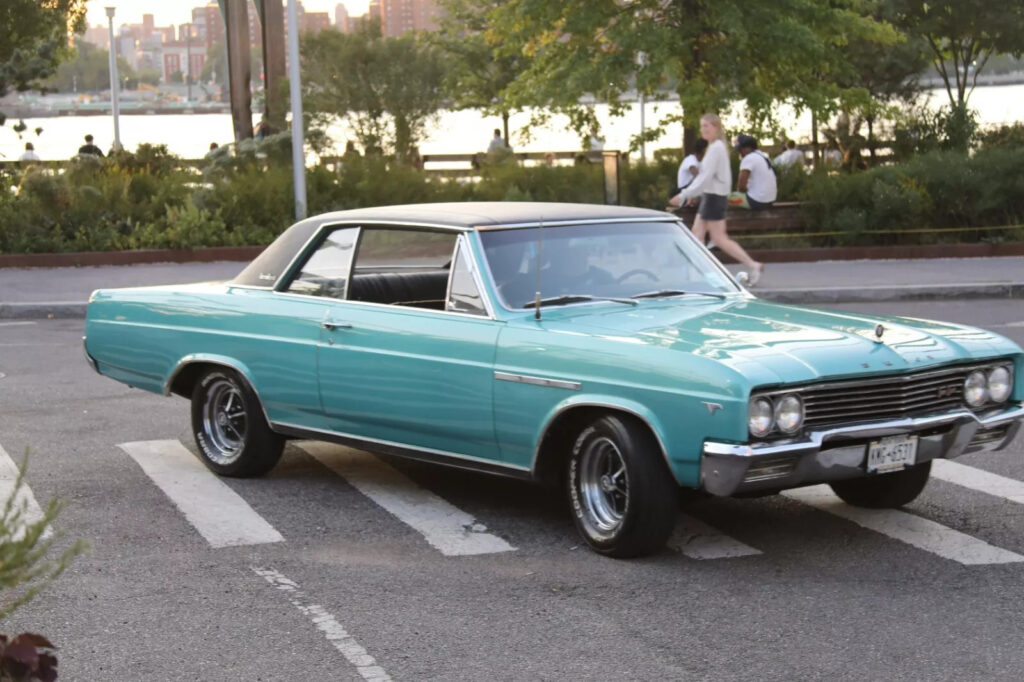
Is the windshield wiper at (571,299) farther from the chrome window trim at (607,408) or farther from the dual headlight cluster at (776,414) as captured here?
the dual headlight cluster at (776,414)

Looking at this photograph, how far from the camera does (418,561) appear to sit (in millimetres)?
7062

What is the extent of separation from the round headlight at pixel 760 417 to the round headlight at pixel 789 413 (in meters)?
0.06

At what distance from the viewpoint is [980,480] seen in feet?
28.6

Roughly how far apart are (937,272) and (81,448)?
519 inches

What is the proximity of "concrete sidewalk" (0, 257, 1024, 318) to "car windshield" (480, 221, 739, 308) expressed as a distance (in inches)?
401

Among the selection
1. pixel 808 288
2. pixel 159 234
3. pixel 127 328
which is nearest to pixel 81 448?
pixel 127 328

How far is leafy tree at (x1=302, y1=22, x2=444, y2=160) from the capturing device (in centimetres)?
4259

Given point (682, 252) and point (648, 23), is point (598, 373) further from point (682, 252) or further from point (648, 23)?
point (648, 23)

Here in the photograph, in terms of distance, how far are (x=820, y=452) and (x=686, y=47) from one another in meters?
20.3

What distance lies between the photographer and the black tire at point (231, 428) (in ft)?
28.5

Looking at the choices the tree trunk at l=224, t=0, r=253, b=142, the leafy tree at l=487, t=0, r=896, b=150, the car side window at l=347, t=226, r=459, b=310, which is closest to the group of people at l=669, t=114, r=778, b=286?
the leafy tree at l=487, t=0, r=896, b=150

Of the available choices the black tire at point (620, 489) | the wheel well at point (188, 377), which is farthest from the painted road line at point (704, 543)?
the wheel well at point (188, 377)

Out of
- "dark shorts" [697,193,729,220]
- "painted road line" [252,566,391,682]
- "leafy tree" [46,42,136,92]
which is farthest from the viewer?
"leafy tree" [46,42,136,92]

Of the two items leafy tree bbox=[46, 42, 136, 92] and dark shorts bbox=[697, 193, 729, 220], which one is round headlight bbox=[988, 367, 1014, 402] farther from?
leafy tree bbox=[46, 42, 136, 92]
